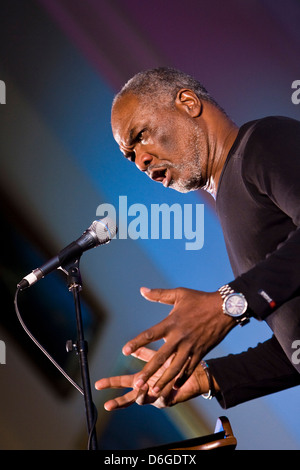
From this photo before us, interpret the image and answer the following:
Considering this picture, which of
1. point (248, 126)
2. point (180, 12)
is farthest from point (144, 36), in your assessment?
point (248, 126)

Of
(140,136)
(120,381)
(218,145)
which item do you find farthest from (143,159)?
(120,381)

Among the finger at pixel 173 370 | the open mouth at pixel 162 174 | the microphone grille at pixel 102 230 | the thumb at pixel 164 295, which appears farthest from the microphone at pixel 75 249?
the finger at pixel 173 370

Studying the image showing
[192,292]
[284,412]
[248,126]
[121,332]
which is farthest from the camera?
[121,332]

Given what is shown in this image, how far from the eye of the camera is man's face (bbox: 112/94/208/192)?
1970 mm

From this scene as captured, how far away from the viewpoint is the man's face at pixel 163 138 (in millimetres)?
1970

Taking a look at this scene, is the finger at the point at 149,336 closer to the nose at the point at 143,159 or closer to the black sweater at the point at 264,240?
the black sweater at the point at 264,240

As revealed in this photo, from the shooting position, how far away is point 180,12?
3357mm

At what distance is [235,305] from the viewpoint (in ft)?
3.79

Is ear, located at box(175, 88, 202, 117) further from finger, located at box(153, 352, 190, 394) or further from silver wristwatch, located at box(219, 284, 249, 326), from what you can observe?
finger, located at box(153, 352, 190, 394)

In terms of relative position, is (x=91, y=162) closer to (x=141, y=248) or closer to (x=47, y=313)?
(x=141, y=248)

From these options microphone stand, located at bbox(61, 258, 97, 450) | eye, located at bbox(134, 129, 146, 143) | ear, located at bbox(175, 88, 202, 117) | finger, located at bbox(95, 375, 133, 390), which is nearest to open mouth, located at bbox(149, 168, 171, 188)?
eye, located at bbox(134, 129, 146, 143)

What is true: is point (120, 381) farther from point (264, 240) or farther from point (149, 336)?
point (264, 240)

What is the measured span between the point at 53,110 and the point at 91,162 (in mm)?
443

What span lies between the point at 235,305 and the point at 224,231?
751mm
